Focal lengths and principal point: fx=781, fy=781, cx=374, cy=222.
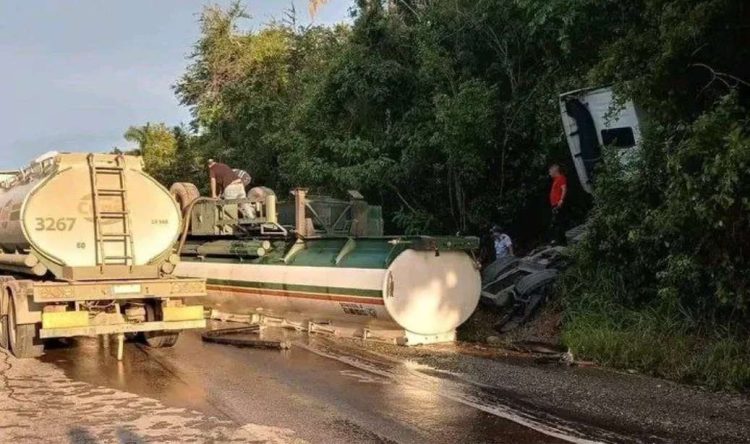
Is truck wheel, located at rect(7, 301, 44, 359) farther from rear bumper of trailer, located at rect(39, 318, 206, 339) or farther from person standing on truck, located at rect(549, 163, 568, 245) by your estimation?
person standing on truck, located at rect(549, 163, 568, 245)

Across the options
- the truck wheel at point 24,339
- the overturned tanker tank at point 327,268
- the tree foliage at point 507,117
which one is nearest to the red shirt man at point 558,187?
the tree foliage at point 507,117

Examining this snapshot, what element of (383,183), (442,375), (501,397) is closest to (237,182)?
→ (383,183)

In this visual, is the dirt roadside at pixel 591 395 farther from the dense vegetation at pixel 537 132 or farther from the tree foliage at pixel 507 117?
the tree foliage at pixel 507 117

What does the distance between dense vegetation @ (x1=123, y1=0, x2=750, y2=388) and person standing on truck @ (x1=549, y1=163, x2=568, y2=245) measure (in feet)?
1.35

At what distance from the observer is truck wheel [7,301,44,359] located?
10.5 m

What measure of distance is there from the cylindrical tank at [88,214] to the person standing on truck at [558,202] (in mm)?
7084

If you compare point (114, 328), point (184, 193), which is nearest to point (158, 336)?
point (114, 328)

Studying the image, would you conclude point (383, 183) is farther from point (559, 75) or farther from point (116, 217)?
point (116, 217)

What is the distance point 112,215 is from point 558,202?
8.07m

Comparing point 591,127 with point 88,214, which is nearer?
point 88,214

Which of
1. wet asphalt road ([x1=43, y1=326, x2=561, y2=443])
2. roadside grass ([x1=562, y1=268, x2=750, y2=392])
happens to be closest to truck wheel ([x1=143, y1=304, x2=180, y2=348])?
wet asphalt road ([x1=43, y1=326, x2=561, y2=443])

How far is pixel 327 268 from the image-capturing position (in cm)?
1253

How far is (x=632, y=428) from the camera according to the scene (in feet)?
22.7

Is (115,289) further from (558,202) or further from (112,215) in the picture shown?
(558,202)
